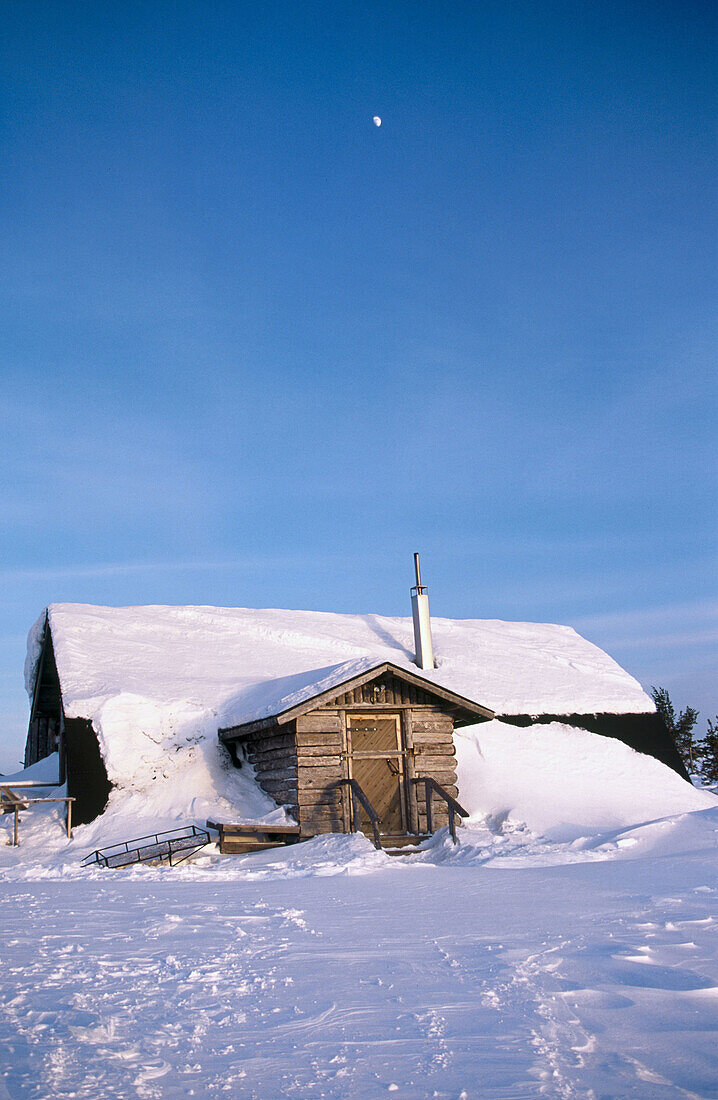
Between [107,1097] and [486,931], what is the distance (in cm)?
367

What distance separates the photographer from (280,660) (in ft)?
70.6

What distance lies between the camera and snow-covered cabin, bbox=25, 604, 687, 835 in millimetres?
15633

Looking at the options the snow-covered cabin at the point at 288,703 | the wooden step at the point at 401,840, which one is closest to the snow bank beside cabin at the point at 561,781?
the snow-covered cabin at the point at 288,703

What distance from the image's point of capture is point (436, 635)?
25984 mm

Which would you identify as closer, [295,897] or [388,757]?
[295,897]

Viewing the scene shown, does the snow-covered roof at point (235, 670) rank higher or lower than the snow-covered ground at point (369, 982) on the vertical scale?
higher

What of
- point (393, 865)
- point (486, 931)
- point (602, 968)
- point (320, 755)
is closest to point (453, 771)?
point (320, 755)

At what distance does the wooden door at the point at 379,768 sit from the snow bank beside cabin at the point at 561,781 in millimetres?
2256

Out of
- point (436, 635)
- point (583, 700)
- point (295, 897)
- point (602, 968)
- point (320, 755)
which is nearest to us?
point (602, 968)

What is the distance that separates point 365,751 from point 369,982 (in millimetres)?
11561

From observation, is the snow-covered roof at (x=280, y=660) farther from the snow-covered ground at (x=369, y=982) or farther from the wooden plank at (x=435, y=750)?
the snow-covered ground at (x=369, y=982)

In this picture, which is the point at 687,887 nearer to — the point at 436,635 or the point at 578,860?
the point at 578,860

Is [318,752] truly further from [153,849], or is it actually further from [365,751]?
[153,849]

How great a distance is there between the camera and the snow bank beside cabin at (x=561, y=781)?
17391mm
